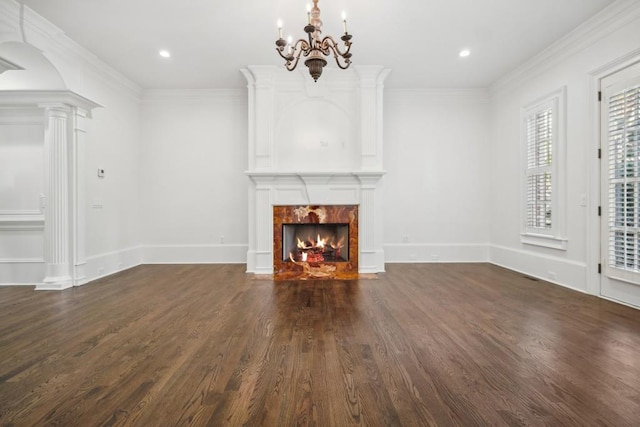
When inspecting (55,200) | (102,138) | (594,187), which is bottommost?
(55,200)

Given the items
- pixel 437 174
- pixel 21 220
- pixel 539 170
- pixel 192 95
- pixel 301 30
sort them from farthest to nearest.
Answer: pixel 437 174 < pixel 192 95 < pixel 539 170 < pixel 21 220 < pixel 301 30

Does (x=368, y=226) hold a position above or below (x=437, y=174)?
below

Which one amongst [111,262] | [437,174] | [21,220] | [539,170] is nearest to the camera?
[21,220]

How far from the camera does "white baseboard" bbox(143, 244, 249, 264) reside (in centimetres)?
601

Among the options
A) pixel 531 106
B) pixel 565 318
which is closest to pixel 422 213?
pixel 531 106

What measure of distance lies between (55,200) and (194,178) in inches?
85.8

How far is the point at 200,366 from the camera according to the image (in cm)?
211

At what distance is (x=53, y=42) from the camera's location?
403 centimetres

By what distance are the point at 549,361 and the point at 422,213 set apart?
159 inches

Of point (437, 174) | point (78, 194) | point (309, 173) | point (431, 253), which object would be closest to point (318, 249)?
point (309, 173)

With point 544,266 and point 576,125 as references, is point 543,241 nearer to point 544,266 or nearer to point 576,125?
point 544,266

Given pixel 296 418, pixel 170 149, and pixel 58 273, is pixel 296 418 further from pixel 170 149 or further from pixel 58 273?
pixel 170 149

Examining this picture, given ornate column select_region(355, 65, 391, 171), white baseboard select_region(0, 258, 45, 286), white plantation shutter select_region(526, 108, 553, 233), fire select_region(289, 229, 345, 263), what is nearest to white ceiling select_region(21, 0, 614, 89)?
ornate column select_region(355, 65, 391, 171)

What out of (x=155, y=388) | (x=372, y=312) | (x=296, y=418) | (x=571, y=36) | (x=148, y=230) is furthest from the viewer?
(x=148, y=230)
